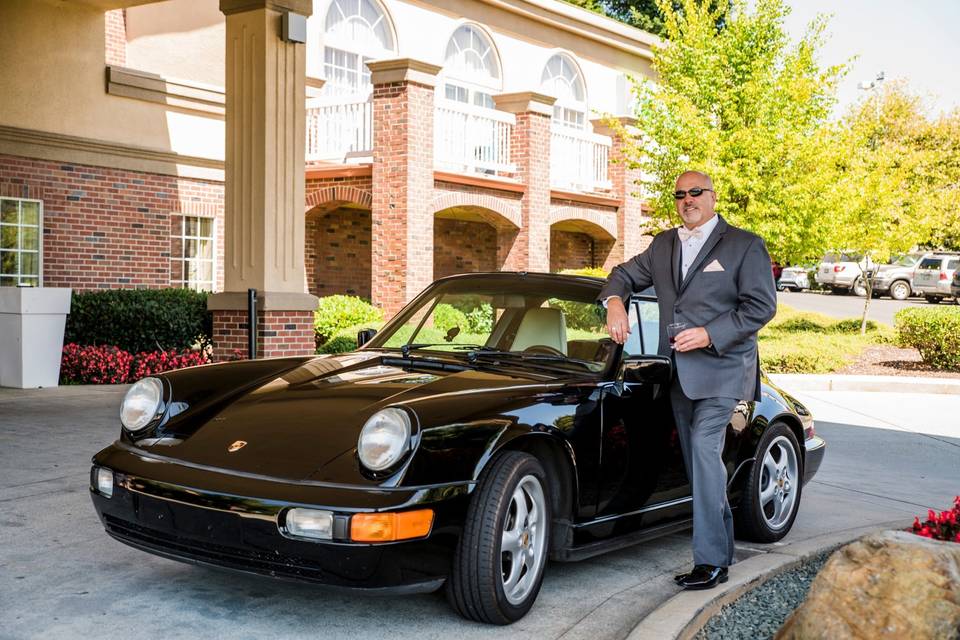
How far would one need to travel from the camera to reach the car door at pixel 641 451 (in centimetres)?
490

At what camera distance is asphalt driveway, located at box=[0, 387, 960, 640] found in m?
4.22

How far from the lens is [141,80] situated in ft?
53.7

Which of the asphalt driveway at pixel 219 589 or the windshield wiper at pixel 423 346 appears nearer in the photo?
the asphalt driveway at pixel 219 589

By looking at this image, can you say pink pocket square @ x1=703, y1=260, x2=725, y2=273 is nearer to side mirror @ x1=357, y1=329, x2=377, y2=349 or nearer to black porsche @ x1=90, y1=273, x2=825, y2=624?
black porsche @ x1=90, y1=273, x2=825, y2=624

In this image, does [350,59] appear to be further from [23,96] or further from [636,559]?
[636,559]

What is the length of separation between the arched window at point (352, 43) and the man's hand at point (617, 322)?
17.4 metres

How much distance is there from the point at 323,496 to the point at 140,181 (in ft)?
44.4

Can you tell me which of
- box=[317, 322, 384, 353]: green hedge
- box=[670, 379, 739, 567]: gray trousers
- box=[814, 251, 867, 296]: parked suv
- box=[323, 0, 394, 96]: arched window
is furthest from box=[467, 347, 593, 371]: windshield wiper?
box=[814, 251, 867, 296]: parked suv

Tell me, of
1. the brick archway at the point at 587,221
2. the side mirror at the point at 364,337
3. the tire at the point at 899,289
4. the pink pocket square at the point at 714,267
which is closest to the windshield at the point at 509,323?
the side mirror at the point at 364,337

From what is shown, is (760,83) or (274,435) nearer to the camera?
(274,435)

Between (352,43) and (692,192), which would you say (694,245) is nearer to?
(692,192)

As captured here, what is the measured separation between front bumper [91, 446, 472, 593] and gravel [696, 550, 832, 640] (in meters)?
1.15

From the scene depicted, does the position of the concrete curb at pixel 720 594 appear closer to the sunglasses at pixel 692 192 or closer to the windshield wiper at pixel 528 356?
the windshield wiper at pixel 528 356

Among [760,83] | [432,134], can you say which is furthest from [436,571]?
[760,83]
